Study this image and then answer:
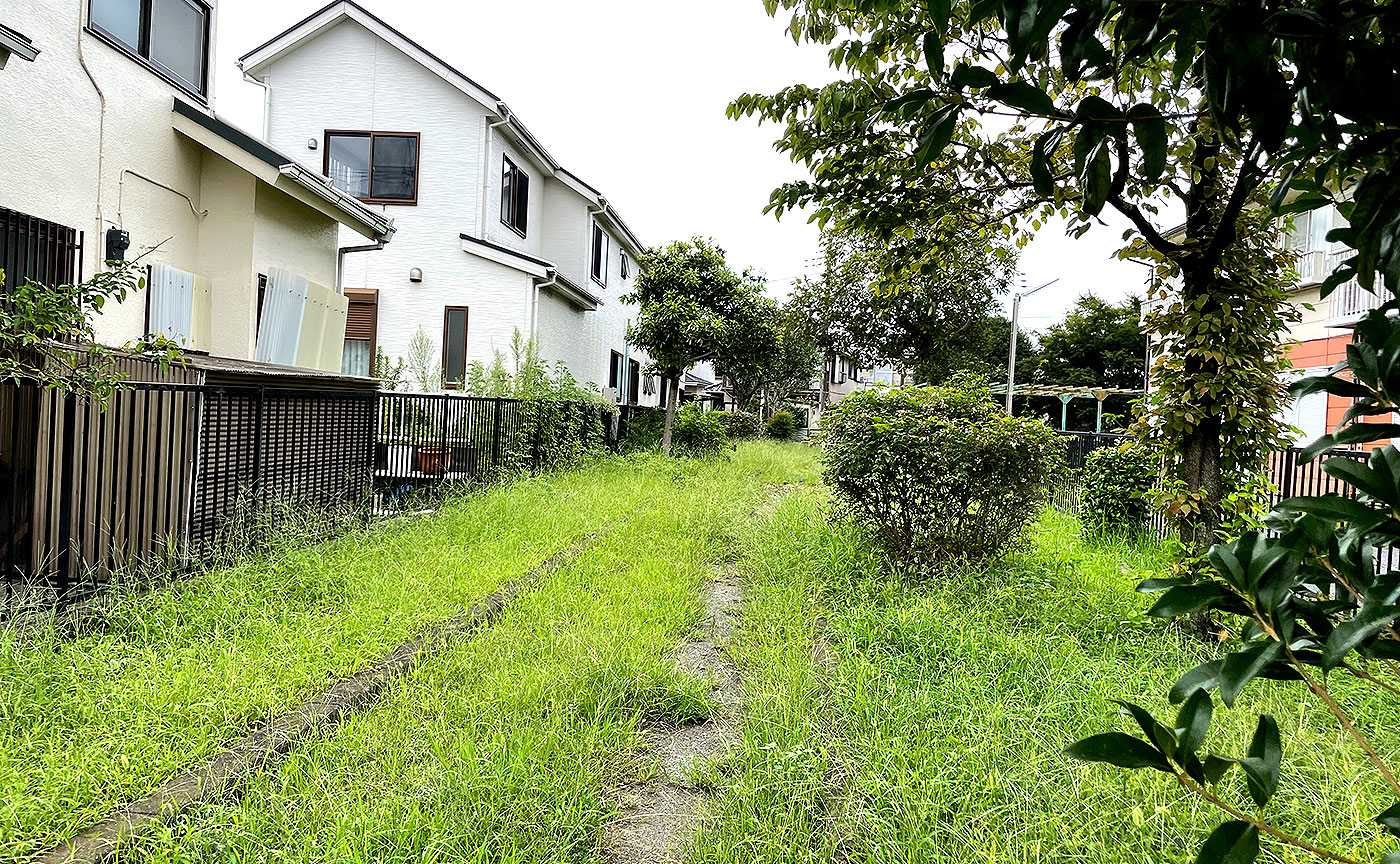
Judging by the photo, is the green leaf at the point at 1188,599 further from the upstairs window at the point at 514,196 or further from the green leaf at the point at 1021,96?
the upstairs window at the point at 514,196

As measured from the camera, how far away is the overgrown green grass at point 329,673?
9.36ft

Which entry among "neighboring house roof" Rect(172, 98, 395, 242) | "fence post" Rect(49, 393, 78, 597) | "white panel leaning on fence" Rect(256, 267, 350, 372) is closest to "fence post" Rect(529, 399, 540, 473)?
"white panel leaning on fence" Rect(256, 267, 350, 372)

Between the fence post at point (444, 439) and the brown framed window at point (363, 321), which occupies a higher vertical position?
the brown framed window at point (363, 321)

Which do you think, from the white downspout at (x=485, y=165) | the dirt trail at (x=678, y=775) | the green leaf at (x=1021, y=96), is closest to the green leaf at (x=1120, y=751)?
the green leaf at (x=1021, y=96)

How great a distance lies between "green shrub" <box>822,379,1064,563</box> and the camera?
584 centimetres

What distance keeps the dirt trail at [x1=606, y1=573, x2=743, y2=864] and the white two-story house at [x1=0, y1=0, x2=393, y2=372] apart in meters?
5.16

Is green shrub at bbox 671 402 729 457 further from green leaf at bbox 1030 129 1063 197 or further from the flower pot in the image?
green leaf at bbox 1030 129 1063 197

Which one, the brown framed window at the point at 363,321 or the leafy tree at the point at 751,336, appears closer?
the brown framed window at the point at 363,321

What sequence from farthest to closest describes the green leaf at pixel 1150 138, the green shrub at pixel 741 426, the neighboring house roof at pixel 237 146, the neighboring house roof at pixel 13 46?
the green shrub at pixel 741 426, the neighboring house roof at pixel 237 146, the neighboring house roof at pixel 13 46, the green leaf at pixel 1150 138

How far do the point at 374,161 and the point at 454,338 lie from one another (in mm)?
3886

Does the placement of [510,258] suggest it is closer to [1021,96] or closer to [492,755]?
[492,755]

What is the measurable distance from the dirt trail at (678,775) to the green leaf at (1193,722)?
2.22 m

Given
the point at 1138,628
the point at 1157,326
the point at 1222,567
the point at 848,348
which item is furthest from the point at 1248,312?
the point at 848,348

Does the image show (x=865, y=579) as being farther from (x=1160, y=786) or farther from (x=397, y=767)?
(x=397, y=767)
